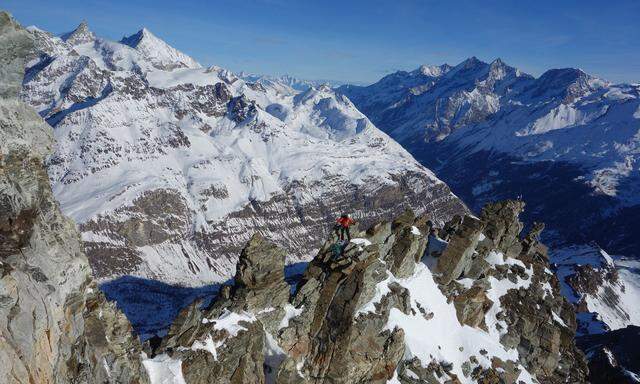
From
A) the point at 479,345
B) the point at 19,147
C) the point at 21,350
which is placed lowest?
the point at 479,345

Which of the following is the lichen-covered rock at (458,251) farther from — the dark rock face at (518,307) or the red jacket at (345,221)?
the red jacket at (345,221)

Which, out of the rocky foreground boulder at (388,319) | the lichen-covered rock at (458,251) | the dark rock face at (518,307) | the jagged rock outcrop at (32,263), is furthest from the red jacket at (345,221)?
the jagged rock outcrop at (32,263)

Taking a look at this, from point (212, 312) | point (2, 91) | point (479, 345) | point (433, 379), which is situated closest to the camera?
point (2, 91)

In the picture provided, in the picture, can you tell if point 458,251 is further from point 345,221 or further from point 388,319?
point 345,221

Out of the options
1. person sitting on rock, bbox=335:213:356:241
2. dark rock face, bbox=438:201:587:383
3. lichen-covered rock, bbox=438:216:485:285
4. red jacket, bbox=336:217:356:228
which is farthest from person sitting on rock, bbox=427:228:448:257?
red jacket, bbox=336:217:356:228

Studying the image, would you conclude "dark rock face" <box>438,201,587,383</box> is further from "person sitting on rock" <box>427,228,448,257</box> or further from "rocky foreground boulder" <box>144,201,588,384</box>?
"person sitting on rock" <box>427,228,448,257</box>

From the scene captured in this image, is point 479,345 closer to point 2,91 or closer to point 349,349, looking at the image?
point 349,349

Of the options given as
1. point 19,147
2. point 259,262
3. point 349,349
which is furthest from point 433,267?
point 19,147
